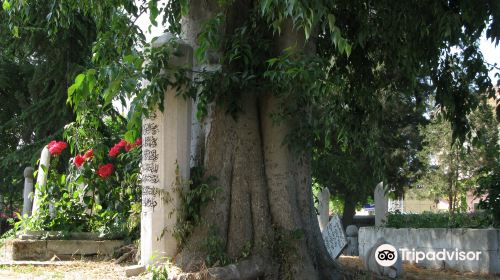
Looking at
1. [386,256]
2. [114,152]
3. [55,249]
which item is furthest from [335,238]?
[55,249]

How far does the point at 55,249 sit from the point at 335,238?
191 inches

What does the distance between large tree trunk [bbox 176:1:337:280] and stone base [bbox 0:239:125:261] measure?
9.43ft

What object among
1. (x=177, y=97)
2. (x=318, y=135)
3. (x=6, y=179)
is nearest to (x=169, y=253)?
(x=177, y=97)

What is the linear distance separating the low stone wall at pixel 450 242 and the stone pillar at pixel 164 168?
6.20 m

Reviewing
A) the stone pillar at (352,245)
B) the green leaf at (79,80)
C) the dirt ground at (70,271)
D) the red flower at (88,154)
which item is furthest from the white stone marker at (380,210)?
the green leaf at (79,80)

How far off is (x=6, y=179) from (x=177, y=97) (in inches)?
607

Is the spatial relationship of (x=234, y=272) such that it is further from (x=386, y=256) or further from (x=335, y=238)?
(x=335, y=238)

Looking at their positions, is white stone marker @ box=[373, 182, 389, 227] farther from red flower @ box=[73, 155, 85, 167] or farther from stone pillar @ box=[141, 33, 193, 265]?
stone pillar @ box=[141, 33, 193, 265]

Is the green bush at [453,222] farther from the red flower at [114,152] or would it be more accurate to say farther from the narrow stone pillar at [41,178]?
the narrow stone pillar at [41,178]

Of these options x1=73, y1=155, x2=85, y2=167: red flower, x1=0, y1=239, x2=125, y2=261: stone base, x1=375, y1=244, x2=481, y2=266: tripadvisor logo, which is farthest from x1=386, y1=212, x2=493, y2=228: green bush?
x1=73, y1=155, x2=85, y2=167: red flower

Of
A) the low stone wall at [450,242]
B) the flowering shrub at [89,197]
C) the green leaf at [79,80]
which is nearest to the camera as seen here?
the green leaf at [79,80]

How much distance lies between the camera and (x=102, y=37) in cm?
789

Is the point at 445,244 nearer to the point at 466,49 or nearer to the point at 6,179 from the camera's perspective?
the point at 466,49

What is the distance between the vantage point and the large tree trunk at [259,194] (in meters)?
7.48
